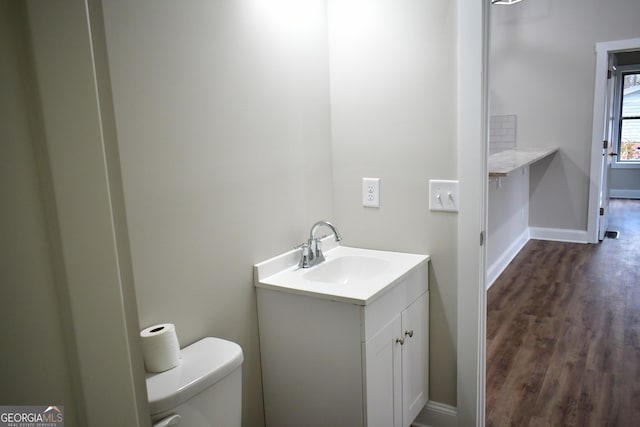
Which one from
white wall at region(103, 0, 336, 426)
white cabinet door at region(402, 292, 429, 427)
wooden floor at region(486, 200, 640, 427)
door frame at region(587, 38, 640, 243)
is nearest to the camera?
white wall at region(103, 0, 336, 426)

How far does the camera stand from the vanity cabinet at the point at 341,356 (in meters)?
1.68

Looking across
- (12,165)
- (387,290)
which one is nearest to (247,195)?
(387,290)

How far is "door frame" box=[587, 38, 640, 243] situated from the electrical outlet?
13.4 ft

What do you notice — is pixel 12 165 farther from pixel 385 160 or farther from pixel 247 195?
pixel 385 160

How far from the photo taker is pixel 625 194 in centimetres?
804

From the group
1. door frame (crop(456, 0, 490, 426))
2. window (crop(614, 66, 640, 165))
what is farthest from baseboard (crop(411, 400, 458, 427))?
window (crop(614, 66, 640, 165))

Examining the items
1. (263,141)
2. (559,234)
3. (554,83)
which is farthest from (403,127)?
(559,234)

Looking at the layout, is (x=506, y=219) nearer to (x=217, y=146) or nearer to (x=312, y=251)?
(x=312, y=251)

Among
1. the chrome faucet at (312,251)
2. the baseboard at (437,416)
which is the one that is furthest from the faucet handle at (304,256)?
the baseboard at (437,416)

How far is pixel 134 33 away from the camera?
1368 mm

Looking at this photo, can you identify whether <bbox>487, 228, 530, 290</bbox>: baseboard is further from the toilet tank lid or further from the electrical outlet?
the toilet tank lid

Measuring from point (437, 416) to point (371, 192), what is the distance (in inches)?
41.3

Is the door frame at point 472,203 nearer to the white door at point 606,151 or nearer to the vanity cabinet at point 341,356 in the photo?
the vanity cabinet at point 341,356

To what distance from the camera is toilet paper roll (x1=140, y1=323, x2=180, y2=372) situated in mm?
1360
